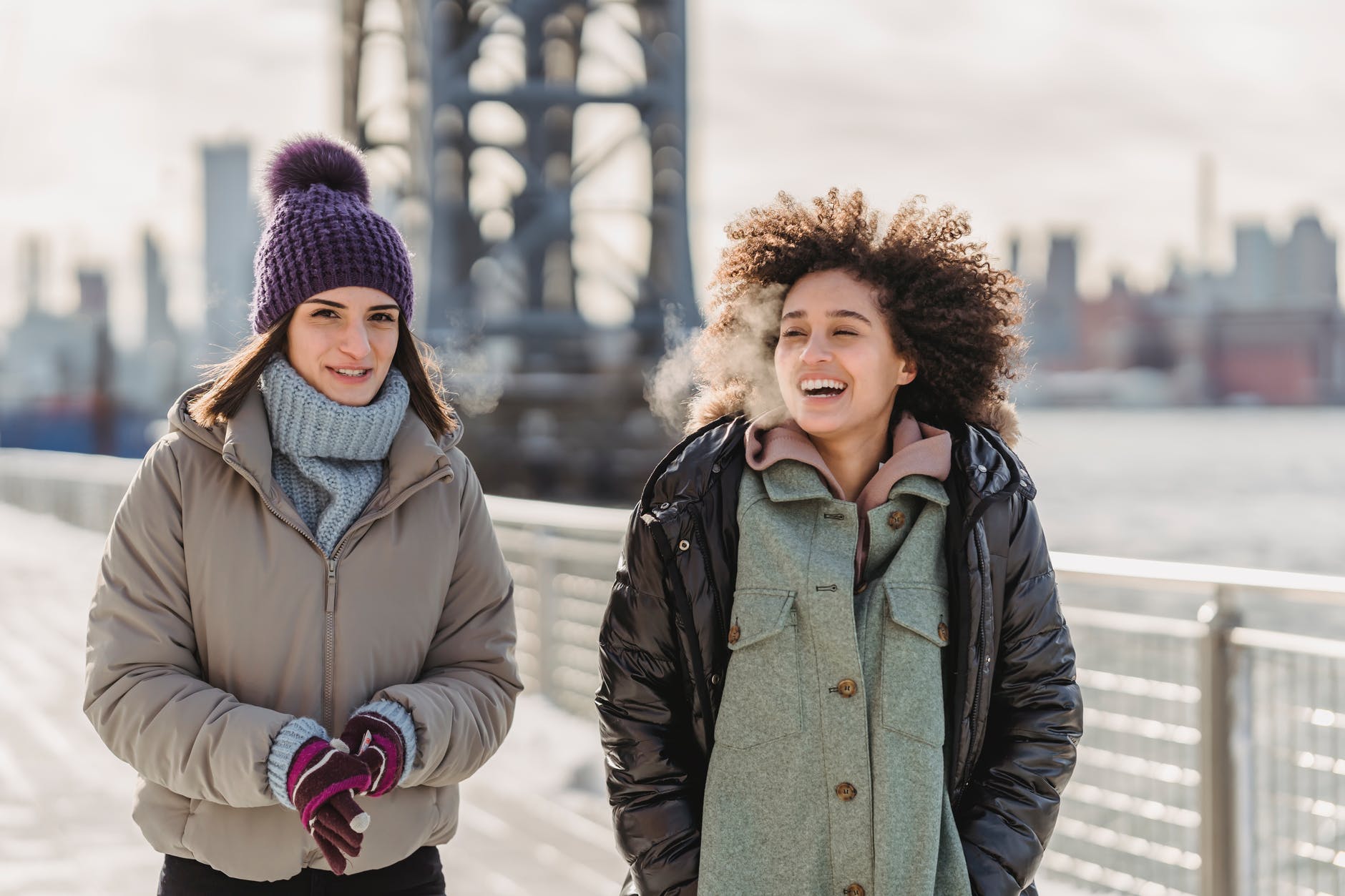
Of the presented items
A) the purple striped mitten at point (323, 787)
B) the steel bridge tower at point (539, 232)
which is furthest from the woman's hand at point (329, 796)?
the steel bridge tower at point (539, 232)

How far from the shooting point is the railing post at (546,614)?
6961mm

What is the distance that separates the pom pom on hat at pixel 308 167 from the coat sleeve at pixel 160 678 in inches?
18.9

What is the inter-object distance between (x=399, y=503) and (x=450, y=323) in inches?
853

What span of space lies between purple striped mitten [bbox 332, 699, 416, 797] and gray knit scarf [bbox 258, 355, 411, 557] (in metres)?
0.26

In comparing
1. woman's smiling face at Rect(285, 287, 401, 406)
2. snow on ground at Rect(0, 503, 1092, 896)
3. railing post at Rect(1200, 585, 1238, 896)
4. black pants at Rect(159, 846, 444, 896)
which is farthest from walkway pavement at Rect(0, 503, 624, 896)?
woman's smiling face at Rect(285, 287, 401, 406)

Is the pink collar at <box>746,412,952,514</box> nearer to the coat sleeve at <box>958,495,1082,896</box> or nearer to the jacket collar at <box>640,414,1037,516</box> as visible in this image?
the jacket collar at <box>640,414,1037,516</box>

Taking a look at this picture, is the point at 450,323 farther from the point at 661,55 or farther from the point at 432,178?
the point at 661,55

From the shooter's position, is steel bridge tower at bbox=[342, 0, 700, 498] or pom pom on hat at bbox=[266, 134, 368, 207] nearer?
pom pom on hat at bbox=[266, 134, 368, 207]

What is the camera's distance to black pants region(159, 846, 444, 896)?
219cm

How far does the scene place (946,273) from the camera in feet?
7.74

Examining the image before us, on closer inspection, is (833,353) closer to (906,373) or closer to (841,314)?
(841,314)

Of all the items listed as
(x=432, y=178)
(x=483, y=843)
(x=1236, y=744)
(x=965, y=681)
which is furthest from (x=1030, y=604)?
(x=432, y=178)

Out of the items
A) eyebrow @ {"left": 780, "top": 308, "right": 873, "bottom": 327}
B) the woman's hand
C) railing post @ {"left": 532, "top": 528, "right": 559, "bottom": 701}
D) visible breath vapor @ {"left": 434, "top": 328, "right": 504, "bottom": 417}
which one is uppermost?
A: visible breath vapor @ {"left": 434, "top": 328, "right": 504, "bottom": 417}

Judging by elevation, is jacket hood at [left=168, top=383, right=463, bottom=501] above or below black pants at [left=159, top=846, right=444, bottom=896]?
above
